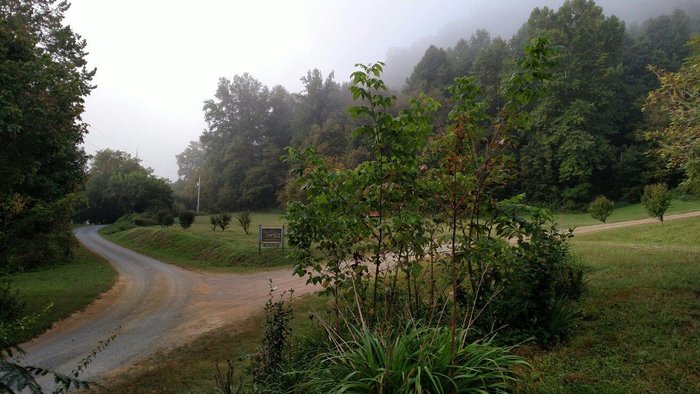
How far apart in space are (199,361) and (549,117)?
140 feet

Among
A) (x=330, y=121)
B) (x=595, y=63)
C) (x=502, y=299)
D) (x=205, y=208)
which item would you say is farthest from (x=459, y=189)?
(x=205, y=208)

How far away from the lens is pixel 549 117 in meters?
40.3

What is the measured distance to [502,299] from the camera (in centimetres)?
431

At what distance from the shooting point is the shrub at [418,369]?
271cm

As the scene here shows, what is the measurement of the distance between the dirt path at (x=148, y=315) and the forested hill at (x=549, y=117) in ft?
33.9

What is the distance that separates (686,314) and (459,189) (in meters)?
3.66

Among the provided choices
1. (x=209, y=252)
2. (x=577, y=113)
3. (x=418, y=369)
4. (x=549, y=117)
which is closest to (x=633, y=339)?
(x=418, y=369)

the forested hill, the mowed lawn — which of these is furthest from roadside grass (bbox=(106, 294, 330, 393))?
the forested hill

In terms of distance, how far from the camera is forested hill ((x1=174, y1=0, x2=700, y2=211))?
36750 millimetres

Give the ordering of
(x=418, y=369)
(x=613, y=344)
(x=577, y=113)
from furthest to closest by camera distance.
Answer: (x=577, y=113) < (x=613, y=344) < (x=418, y=369)

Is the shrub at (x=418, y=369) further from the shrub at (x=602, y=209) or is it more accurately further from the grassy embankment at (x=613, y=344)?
the shrub at (x=602, y=209)

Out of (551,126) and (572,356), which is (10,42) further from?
(551,126)

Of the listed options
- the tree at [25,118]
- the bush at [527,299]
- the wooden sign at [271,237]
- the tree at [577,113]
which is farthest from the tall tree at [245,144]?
the bush at [527,299]

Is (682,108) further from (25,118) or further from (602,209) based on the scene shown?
(602,209)
